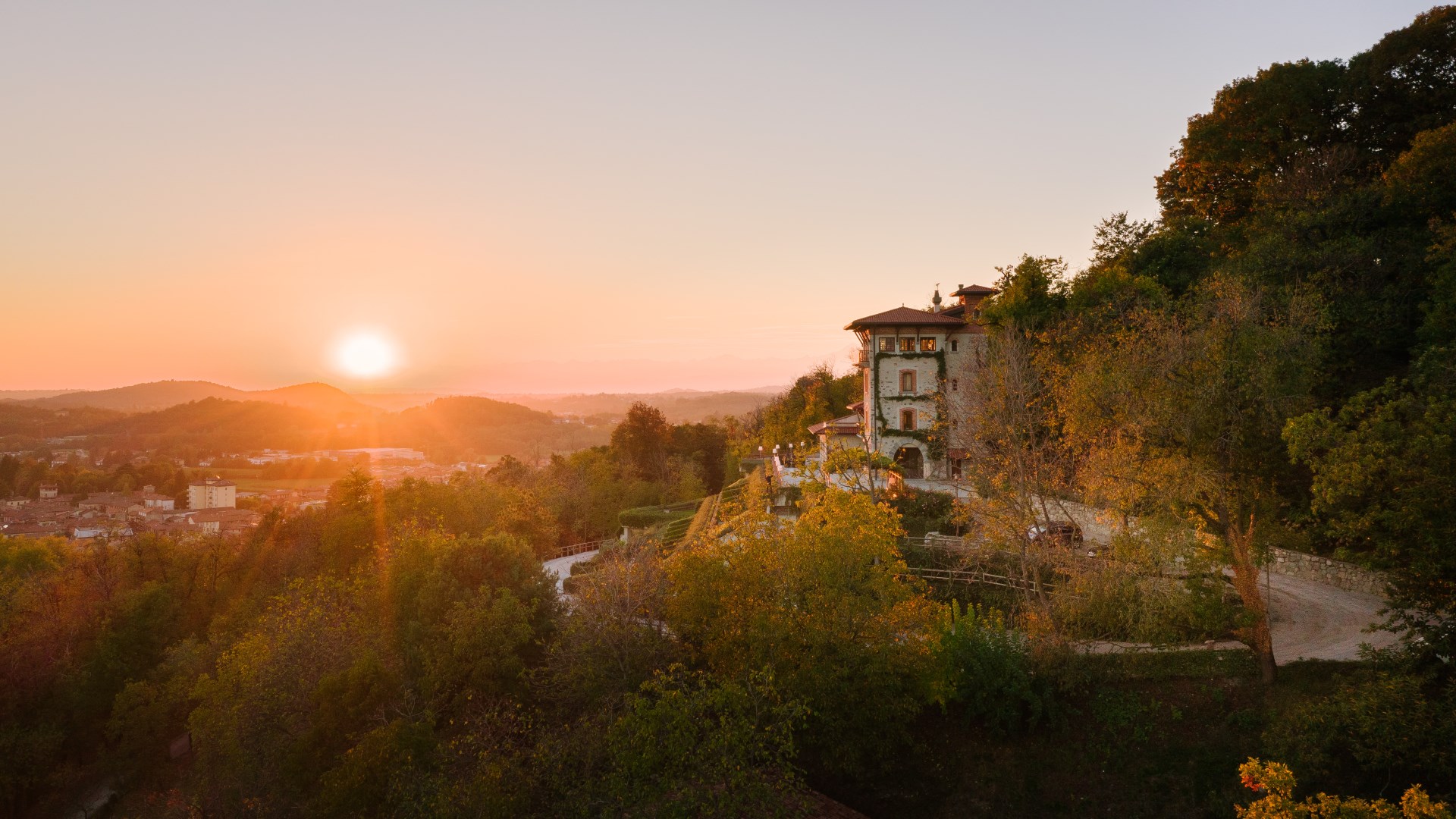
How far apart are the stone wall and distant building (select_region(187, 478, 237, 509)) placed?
203 ft

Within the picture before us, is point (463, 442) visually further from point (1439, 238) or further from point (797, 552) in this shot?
point (1439, 238)

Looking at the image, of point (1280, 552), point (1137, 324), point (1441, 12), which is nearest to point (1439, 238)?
point (1137, 324)

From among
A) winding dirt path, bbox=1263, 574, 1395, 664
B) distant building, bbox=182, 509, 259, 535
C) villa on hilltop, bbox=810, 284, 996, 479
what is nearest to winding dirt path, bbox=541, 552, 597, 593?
villa on hilltop, bbox=810, 284, 996, 479

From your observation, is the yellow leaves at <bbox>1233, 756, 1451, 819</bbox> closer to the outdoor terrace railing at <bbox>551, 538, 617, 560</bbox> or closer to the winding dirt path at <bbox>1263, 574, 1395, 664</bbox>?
the winding dirt path at <bbox>1263, 574, 1395, 664</bbox>

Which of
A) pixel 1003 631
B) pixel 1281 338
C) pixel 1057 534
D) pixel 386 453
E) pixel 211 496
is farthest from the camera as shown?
pixel 386 453

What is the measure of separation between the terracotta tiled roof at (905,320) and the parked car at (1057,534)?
42.8 feet

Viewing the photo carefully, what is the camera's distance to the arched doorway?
3519 cm

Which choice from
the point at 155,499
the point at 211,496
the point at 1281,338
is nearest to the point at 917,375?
the point at 1281,338

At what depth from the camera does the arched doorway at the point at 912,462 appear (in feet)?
115

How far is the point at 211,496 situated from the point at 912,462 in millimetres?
51985

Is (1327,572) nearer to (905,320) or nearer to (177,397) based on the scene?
(905,320)

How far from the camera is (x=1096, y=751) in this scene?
50.3 ft

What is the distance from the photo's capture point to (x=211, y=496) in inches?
2087

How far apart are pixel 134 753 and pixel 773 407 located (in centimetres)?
4256
